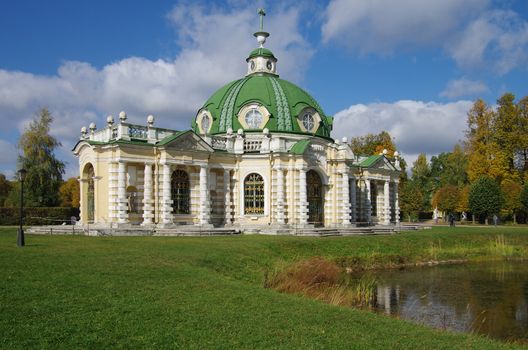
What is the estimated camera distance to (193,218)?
37469 millimetres

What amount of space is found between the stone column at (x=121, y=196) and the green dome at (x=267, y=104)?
435 inches

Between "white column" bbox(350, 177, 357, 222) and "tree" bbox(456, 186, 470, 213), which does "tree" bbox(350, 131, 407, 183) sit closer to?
"tree" bbox(456, 186, 470, 213)

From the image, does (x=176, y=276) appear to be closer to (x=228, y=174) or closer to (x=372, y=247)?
(x=372, y=247)

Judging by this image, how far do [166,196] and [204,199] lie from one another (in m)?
3.04

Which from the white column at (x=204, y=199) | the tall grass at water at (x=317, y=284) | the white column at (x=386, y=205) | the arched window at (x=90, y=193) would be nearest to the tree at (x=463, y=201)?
the white column at (x=386, y=205)

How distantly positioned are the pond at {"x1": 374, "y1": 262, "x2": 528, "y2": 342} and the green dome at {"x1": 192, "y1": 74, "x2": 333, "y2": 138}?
60.4 ft

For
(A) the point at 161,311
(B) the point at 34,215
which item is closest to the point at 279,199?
(B) the point at 34,215

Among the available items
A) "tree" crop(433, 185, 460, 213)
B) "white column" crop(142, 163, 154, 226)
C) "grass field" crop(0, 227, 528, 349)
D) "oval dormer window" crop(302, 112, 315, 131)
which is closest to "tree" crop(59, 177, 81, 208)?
"white column" crop(142, 163, 154, 226)

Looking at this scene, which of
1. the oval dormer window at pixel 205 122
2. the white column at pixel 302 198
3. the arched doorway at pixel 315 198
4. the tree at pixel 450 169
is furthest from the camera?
the tree at pixel 450 169

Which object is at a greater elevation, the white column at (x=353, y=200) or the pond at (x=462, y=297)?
the white column at (x=353, y=200)

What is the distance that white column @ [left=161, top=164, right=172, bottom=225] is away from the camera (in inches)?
1381

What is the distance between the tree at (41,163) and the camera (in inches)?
2079

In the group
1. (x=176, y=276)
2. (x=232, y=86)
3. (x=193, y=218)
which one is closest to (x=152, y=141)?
(x=193, y=218)

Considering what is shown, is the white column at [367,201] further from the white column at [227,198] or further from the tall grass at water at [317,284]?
the tall grass at water at [317,284]
